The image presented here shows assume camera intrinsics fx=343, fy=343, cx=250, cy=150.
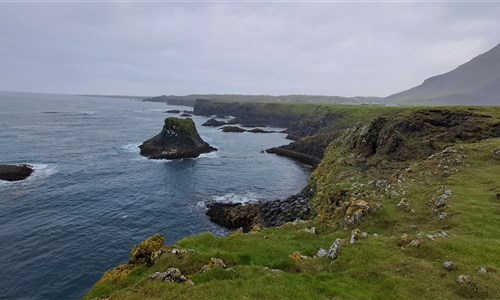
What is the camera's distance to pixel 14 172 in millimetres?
69625

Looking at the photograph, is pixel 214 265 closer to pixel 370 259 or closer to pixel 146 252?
pixel 146 252

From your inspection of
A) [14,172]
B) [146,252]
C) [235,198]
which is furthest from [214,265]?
[14,172]

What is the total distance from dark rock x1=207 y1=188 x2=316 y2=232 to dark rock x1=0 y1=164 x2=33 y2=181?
42.0 m

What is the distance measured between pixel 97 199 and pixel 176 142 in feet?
137

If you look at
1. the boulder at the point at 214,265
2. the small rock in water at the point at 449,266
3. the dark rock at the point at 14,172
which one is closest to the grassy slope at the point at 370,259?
the small rock in water at the point at 449,266

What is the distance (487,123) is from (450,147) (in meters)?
12.2

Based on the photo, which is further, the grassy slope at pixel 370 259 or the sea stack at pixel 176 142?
the sea stack at pixel 176 142

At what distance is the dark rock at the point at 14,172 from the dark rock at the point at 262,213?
4200 centimetres

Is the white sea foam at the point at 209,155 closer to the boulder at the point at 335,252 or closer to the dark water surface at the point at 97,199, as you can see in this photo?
the dark water surface at the point at 97,199

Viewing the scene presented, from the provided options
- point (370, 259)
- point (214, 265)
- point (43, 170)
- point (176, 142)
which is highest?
point (370, 259)

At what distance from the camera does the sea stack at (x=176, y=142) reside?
96000 millimetres

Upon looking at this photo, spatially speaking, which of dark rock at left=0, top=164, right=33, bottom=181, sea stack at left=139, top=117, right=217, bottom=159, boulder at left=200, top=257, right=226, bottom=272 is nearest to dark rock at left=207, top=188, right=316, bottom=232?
boulder at left=200, top=257, right=226, bottom=272

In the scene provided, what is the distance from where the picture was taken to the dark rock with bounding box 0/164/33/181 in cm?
6788

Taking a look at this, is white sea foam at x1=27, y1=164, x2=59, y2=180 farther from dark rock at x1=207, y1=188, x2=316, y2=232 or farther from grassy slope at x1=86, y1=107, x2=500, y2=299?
grassy slope at x1=86, y1=107, x2=500, y2=299
